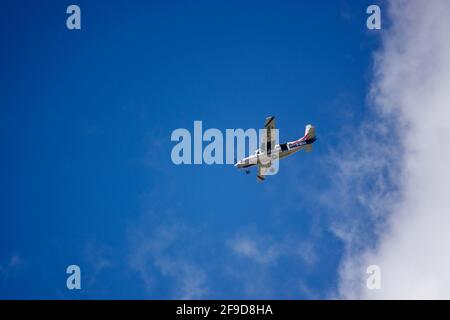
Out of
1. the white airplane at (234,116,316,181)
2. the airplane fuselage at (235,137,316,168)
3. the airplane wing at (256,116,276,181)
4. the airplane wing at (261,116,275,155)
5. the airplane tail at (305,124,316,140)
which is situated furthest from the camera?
the airplane tail at (305,124,316,140)

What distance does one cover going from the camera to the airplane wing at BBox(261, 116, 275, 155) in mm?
82312

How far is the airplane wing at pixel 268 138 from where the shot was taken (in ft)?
270

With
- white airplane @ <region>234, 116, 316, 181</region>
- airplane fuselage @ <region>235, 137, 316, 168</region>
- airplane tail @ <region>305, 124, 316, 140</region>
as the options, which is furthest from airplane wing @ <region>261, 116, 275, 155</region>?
airplane tail @ <region>305, 124, 316, 140</region>

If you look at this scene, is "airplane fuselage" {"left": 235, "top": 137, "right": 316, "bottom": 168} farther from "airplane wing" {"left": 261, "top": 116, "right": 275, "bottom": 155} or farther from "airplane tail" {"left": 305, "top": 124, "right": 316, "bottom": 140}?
"airplane wing" {"left": 261, "top": 116, "right": 275, "bottom": 155}

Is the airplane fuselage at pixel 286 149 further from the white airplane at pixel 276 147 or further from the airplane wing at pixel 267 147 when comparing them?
the airplane wing at pixel 267 147

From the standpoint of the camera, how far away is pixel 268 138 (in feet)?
275

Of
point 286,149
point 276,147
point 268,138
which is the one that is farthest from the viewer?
point 286,149

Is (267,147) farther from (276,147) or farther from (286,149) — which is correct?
(286,149)

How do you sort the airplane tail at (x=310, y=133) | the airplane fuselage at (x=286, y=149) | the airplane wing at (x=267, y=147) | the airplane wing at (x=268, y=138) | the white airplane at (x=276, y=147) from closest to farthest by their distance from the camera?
the airplane wing at (x=268, y=138) → the airplane wing at (x=267, y=147) → the white airplane at (x=276, y=147) → the airplane fuselage at (x=286, y=149) → the airplane tail at (x=310, y=133)

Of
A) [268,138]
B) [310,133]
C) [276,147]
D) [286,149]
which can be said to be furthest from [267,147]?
[310,133]

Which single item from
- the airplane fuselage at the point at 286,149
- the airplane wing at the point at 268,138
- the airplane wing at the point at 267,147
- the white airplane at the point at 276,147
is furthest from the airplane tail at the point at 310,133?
the airplane wing at the point at 268,138
